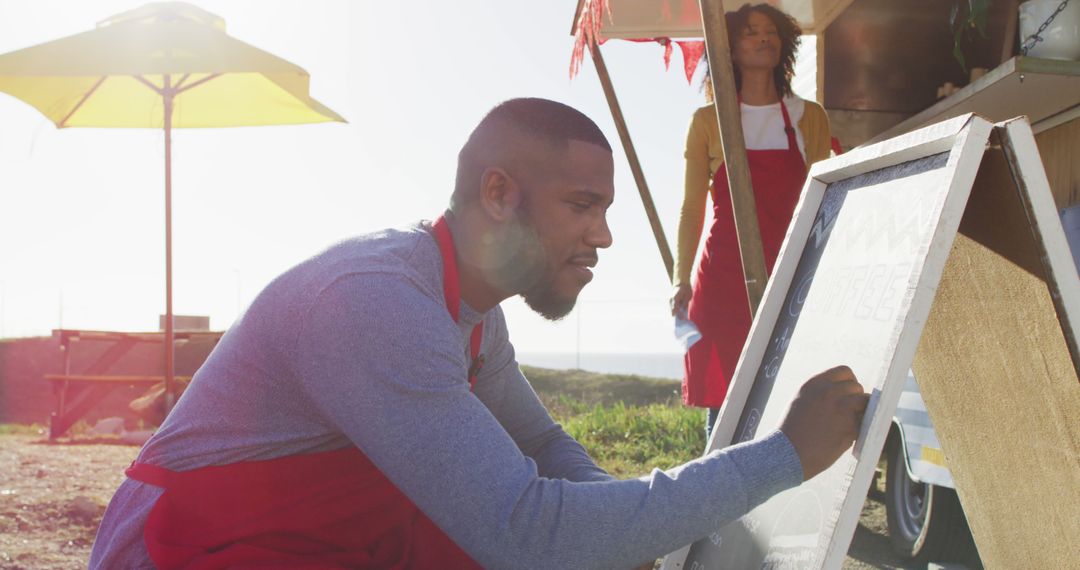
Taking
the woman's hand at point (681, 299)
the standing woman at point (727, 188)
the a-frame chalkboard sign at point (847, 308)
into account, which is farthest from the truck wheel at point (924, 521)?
the a-frame chalkboard sign at point (847, 308)

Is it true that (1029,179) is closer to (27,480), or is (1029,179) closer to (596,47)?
(596,47)

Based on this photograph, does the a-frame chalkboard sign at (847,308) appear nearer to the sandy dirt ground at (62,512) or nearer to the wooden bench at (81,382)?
the sandy dirt ground at (62,512)

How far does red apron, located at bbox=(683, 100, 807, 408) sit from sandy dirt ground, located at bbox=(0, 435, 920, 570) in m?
1.70

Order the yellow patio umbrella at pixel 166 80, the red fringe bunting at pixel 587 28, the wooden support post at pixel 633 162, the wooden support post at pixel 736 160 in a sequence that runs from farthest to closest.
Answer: the yellow patio umbrella at pixel 166 80 < the wooden support post at pixel 633 162 < the red fringe bunting at pixel 587 28 < the wooden support post at pixel 736 160

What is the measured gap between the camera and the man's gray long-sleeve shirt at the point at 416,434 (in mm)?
1409

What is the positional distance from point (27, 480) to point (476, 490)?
5.44 m

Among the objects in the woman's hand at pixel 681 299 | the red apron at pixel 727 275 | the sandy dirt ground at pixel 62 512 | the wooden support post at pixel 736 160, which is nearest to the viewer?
the wooden support post at pixel 736 160

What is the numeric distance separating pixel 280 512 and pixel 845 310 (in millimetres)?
1045

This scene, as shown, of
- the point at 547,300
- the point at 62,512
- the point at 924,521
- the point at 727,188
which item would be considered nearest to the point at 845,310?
the point at 547,300

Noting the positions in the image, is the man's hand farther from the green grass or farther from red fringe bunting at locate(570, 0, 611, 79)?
the green grass

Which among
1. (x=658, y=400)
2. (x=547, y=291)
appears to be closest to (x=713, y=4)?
(x=547, y=291)

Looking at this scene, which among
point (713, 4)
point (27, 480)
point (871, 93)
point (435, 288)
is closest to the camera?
point (435, 288)

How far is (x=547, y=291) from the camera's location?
70.6 inches

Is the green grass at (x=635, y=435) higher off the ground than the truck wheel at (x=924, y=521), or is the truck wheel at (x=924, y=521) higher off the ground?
the truck wheel at (x=924, y=521)
